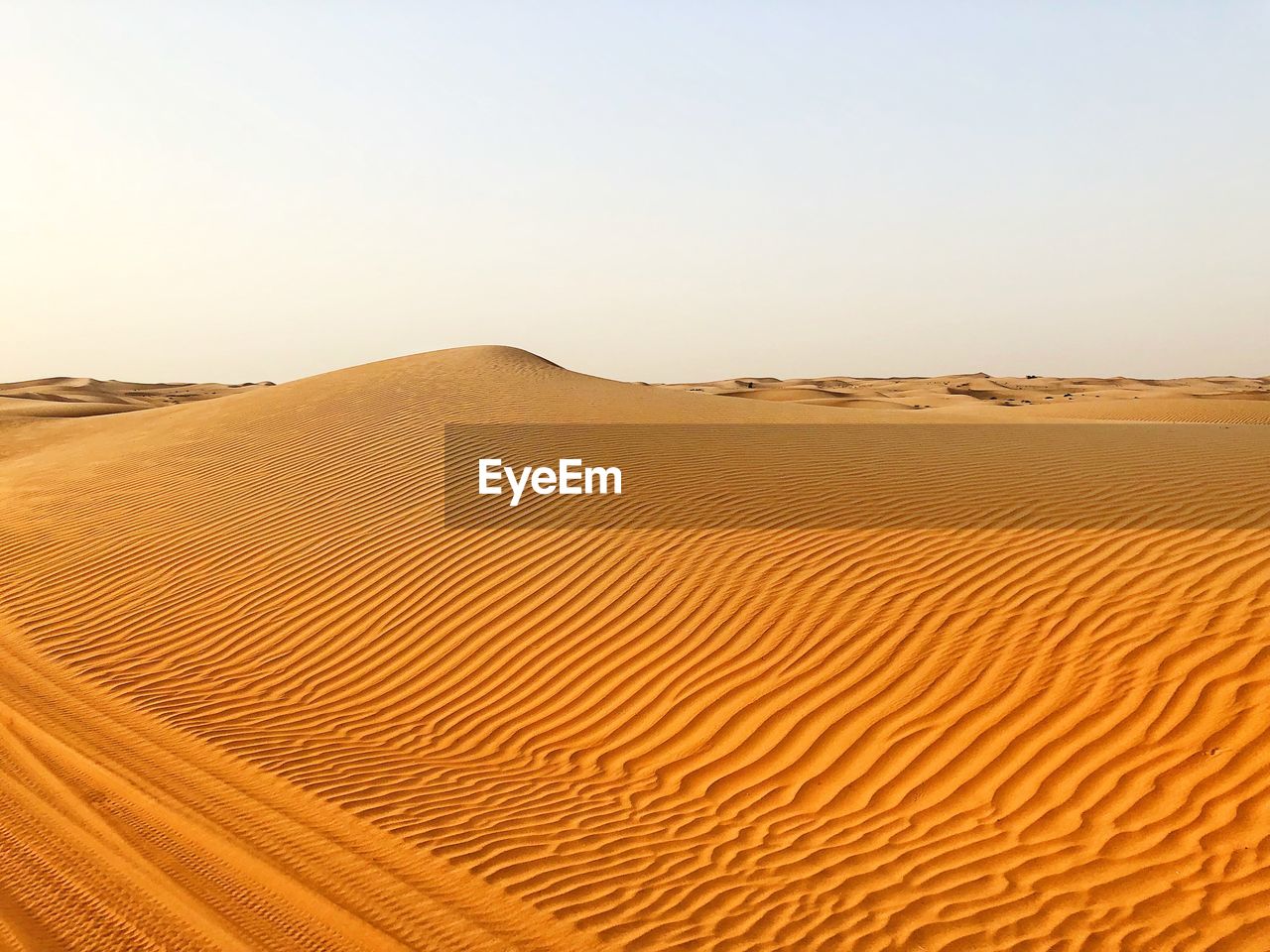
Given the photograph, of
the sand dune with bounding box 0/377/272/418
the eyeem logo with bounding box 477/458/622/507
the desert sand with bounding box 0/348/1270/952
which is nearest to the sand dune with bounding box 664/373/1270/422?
the eyeem logo with bounding box 477/458/622/507

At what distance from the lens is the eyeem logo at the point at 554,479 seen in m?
11.1

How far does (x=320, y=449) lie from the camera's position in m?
14.7

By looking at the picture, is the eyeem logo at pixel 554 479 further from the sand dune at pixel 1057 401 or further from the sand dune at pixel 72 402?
the sand dune at pixel 72 402

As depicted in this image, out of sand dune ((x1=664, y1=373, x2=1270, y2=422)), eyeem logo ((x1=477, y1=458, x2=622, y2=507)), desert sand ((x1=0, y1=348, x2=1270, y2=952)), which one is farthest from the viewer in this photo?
sand dune ((x1=664, y1=373, x2=1270, y2=422))

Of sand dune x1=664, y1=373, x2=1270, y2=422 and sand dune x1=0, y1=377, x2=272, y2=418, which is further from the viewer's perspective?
sand dune x1=0, y1=377, x2=272, y2=418

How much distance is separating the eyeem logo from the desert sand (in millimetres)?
1028

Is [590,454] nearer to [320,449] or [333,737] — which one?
[320,449]

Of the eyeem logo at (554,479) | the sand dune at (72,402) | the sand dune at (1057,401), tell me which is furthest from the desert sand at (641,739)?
the sand dune at (72,402)

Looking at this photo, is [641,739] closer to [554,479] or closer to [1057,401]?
[554,479]

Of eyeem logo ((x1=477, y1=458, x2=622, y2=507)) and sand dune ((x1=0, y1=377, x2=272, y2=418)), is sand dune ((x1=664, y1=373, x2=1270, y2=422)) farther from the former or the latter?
sand dune ((x1=0, y1=377, x2=272, y2=418))

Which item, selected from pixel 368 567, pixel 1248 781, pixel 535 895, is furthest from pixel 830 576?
pixel 368 567

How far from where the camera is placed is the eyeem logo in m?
11.1

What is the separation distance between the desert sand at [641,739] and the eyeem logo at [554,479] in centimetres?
103

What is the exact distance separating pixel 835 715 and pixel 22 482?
1541 centimetres
